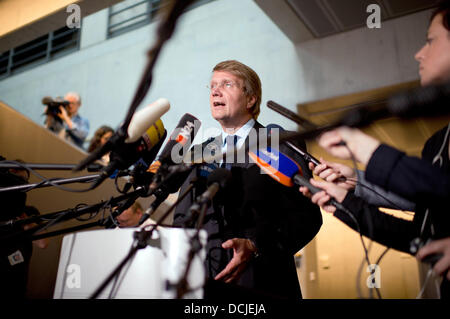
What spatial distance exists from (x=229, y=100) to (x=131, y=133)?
570 mm

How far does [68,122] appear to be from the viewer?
13.2 feet

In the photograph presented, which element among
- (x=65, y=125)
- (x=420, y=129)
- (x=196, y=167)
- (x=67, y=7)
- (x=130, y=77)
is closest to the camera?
(x=196, y=167)

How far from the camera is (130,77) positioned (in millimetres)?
4812

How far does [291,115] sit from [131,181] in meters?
0.47

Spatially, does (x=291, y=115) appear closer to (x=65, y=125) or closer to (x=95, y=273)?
(x=95, y=273)

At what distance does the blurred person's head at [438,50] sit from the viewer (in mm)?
880

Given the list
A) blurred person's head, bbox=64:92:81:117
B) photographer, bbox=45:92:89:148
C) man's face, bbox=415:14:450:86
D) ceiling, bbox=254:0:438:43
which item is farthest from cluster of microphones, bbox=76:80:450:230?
blurred person's head, bbox=64:92:81:117

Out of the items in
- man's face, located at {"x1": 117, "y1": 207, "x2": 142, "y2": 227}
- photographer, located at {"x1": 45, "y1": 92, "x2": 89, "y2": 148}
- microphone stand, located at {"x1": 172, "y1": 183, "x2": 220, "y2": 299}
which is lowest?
microphone stand, located at {"x1": 172, "y1": 183, "x2": 220, "y2": 299}

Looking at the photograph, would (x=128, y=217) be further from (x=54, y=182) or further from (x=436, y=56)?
(x=436, y=56)

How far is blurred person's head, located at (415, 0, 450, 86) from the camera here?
0.88 metres

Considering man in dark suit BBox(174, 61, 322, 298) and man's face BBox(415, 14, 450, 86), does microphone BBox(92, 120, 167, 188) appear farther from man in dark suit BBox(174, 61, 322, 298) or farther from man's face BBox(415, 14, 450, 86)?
man's face BBox(415, 14, 450, 86)

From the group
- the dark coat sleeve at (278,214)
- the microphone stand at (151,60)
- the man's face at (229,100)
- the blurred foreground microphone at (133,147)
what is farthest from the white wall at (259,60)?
the microphone stand at (151,60)

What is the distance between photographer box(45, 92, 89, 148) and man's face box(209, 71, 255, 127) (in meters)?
2.81
